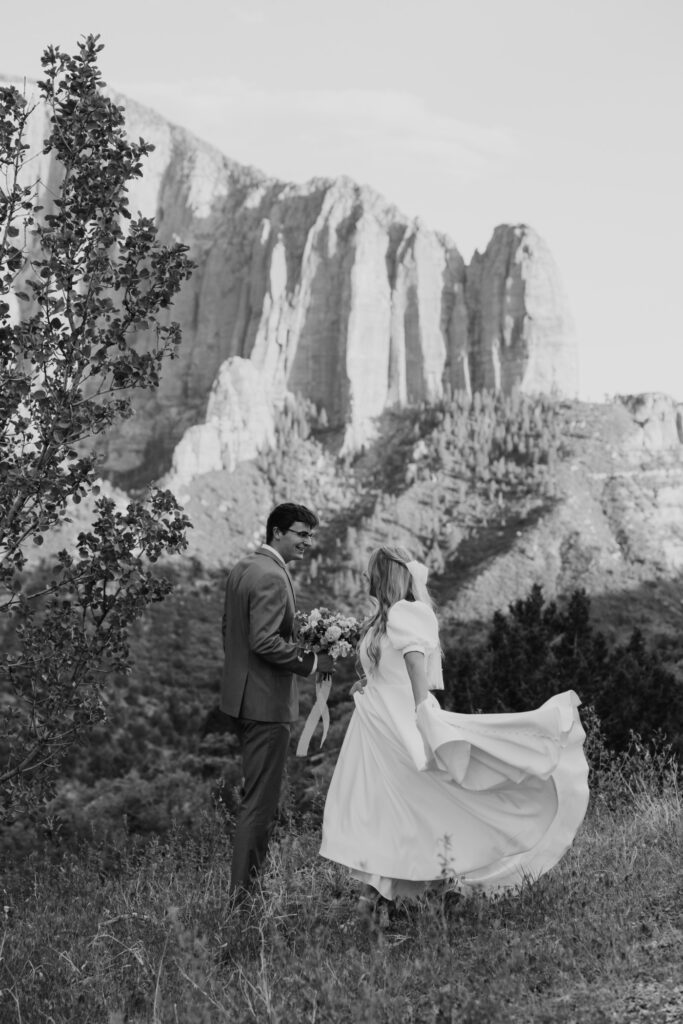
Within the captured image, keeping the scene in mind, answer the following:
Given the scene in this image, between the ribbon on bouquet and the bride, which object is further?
the ribbon on bouquet

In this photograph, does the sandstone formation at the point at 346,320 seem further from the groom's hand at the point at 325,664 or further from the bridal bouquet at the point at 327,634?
the groom's hand at the point at 325,664

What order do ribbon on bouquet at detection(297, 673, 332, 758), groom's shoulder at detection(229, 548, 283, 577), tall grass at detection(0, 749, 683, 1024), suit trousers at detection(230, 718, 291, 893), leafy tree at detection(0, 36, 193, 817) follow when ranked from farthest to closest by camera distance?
ribbon on bouquet at detection(297, 673, 332, 758)
groom's shoulder at detection(229, 548, 283, 577)
suit trousers at detection(230, 718, 291, 893)
leafy tree at detection(0, 36, 193, 817)
tall grass at detection(0, 749, 683, 1024)

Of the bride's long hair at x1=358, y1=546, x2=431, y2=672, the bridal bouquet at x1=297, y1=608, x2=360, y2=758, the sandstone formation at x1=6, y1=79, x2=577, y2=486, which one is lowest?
the bridal bouquet at x1=297, y1=608, x2=360, y2=758

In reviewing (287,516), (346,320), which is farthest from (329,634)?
(346,320)

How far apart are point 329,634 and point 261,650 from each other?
46cm

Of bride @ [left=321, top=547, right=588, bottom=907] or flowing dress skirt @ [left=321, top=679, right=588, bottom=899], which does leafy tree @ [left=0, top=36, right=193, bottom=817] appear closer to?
bride @ [left=321, top=547, right=588, bottom=907]

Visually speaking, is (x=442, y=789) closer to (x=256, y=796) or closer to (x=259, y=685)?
(x=256, y=796)

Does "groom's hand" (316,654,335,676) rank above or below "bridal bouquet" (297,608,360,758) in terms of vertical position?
below

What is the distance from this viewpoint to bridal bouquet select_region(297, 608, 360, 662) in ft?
17.6

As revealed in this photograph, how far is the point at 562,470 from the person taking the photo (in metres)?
63.5

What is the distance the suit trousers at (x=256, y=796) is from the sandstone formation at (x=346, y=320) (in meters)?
74.4

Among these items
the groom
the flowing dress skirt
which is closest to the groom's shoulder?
the groom

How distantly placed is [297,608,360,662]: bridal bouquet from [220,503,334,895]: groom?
0.10m

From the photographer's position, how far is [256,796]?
5.10 m
